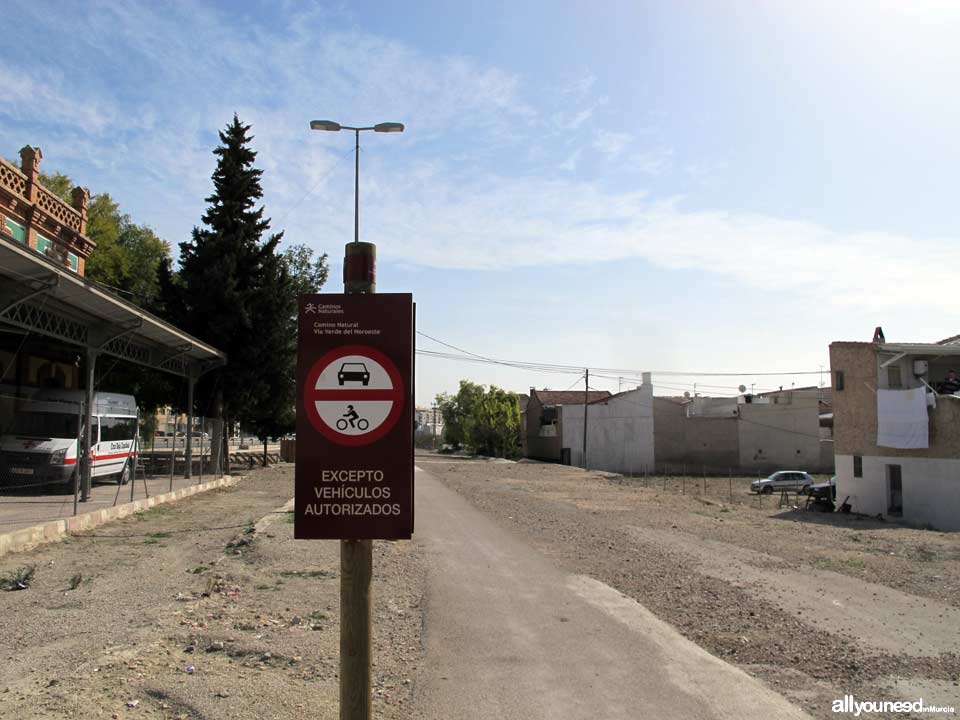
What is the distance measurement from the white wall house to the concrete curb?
147 ft

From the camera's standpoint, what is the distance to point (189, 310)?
3084cm

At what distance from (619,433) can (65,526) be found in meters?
51.7

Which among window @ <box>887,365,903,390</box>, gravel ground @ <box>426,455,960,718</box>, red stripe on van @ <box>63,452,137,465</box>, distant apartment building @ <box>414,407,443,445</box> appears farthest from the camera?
distant apartment building @ <box>414,407,443,445</box>

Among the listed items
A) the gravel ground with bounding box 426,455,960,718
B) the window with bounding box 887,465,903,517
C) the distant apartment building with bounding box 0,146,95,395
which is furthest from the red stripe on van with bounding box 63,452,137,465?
the window with bounding box 887,465,903,517

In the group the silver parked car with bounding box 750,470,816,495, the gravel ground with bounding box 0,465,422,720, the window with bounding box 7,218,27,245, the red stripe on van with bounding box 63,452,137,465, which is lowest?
the silver parked car with bounding box 750,470,816,495

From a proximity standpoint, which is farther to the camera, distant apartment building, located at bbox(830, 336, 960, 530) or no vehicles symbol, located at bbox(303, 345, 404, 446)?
distant apartment building, located at bbox(830, 336, 960, 530)

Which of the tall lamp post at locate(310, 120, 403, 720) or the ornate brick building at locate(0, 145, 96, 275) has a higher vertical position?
the ornate brick building at locate(0, 145, 96, 275)

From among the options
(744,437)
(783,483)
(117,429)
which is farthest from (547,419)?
(117,429)

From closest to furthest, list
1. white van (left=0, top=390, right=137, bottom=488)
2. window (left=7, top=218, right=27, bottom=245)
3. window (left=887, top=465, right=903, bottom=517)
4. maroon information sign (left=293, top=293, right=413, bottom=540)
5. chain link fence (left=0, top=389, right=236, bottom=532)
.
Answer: maroon information sign (left=293, top=293, right=413, bottom=540)
chain link fence (left=0, top=389, right=236, bottom=532)
white van (left=0, top=390, right=137, bottom=488)
window (left=7, top=218, right=27, bottom=245)
window (left=887, top=465, right=903, bottom=517)

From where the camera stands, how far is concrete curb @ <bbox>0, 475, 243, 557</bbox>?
1209 cm

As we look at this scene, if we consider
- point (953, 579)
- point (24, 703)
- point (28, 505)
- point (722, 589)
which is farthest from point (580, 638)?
point (28, 505)

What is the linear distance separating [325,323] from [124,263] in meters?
35.8

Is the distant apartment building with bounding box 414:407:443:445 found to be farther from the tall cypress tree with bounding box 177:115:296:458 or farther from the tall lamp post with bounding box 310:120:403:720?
the tall lamp post with bounding box 310:120:403:720

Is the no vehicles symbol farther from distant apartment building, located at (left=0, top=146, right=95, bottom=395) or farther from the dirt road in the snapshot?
distant apartment building, located at (left=0, top=146, right=95, bottom=395)
